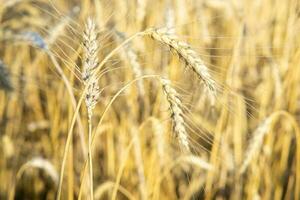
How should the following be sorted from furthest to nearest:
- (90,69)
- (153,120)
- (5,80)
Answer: (153,120)
(5,80)
(90,69)

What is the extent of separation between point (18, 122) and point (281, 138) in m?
1.17

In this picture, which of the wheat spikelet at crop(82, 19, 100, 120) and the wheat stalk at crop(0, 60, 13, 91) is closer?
the wheat spikelet at crop(82, 19, 100, 120)

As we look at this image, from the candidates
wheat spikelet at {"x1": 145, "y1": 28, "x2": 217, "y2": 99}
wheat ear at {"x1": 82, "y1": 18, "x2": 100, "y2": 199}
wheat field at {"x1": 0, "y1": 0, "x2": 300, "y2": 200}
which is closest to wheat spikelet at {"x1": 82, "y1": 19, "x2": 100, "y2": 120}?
wheat ear at {"x1": 82, "y1": 18, "x2": 100, "y2": 199}

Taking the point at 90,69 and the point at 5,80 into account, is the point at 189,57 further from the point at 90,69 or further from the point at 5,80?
the point at 5,80

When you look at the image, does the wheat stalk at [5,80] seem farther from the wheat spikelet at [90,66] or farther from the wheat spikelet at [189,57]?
the wheat spikelet at [189,57]

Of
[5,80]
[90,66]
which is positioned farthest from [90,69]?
[5,80]

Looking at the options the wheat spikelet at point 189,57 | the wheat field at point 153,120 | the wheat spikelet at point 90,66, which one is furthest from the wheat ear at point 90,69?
the wheat field at point 153,120

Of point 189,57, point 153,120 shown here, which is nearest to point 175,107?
point 189,57

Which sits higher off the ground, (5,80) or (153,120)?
(5,80)

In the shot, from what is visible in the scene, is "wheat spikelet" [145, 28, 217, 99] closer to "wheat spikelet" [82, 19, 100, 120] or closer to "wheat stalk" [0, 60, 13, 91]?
"wheat spikelet" [82, 19, 100, 120]

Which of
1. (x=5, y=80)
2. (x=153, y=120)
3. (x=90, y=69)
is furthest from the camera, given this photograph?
(x=153, y=120)

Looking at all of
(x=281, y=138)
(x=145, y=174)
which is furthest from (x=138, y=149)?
(x=281, y=138)

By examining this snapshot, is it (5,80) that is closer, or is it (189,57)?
(189,57)

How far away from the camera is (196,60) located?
3.60 ft
